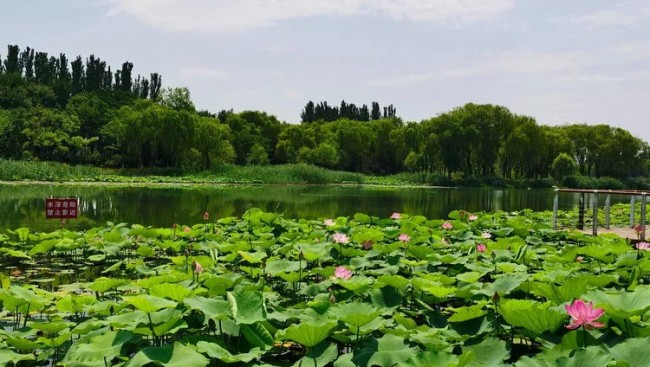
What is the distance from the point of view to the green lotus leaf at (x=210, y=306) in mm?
2668

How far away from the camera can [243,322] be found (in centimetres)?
256

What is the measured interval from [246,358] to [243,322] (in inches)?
9.0

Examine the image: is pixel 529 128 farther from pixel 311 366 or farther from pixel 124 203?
pixel 311 366

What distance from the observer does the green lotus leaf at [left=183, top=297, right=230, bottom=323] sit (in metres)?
2.67

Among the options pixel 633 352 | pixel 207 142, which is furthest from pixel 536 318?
pixel 207 142

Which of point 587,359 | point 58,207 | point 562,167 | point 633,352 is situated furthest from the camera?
point 562,167

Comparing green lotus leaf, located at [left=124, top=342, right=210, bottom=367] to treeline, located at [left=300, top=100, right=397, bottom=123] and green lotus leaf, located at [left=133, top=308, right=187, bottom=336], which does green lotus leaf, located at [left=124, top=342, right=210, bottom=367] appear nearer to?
green lotus leaf, located at [left=133, top=308, right=187, bottom=336]

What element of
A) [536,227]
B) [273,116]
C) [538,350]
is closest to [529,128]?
[273,116]

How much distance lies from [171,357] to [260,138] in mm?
51876

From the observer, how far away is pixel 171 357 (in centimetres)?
228

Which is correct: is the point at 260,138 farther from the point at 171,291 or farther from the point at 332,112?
the point at 171,291

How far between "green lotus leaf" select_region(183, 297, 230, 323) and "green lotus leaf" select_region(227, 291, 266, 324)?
0.13 feet

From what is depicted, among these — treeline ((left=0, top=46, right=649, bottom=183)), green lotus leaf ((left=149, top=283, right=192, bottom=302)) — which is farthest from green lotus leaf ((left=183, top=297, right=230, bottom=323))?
treeline ((left=0, top=46, right=649, bottom=183))

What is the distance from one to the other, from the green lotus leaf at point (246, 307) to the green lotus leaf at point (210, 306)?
41 millimetres
